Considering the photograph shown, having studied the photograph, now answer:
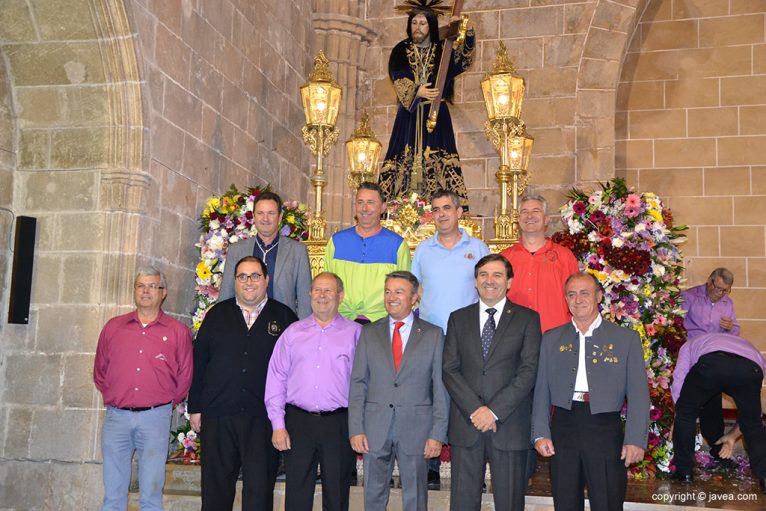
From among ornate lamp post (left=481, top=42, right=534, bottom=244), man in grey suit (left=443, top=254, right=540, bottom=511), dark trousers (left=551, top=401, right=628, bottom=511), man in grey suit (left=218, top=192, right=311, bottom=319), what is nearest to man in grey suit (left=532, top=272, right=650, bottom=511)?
dark trousers (left=551, top=401, right=628, bottom=511)

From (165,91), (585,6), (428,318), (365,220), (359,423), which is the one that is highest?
(585,6)

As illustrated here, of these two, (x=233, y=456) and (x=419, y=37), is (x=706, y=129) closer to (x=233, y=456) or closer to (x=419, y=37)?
(x=419, y=37)

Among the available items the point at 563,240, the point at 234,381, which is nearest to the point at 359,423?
the point at 234,381

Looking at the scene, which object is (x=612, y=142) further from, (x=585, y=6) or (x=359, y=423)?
(x=359, y=423)

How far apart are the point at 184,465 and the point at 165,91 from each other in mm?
2715

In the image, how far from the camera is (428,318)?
524 cm

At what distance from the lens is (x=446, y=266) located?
5.26m

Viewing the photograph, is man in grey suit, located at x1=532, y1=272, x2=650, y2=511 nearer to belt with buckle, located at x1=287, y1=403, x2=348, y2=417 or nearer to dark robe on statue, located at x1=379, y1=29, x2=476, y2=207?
belt with buckle, located at x1=287, y1=403, x2=348, y2=417

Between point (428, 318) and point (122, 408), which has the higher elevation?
point (428, 318)

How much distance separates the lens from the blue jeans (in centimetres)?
502

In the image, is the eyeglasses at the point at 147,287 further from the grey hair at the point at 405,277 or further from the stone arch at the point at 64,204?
the grey hair at the point at 405,277

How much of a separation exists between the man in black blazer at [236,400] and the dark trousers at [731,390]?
293 cm

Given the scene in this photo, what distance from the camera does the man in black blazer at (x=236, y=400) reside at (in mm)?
4832

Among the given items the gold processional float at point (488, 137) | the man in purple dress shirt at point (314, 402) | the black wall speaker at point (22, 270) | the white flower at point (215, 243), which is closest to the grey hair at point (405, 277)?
the man in purple dress shirt at point (314, 402)
